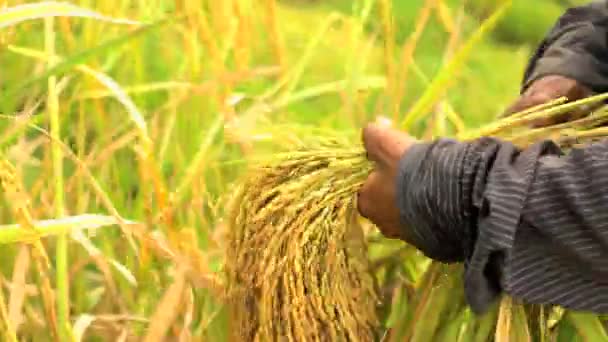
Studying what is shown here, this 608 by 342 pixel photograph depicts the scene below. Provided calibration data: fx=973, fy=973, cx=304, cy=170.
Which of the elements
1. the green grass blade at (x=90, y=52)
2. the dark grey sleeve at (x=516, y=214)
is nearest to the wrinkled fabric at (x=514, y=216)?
the dark grey sleeve at (x=516, y=214)

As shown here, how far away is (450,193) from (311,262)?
166 mm

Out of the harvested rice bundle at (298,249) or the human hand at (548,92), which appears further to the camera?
the human hand at (548,92)

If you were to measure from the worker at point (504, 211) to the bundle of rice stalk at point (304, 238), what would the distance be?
0.19 feet

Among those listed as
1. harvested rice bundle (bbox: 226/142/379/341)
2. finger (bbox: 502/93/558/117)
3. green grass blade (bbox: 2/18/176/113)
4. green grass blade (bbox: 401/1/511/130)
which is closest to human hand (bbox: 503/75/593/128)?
finger (bbox: 502/93/558/117)

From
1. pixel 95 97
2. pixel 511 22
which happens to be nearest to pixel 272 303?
pixel 95 97

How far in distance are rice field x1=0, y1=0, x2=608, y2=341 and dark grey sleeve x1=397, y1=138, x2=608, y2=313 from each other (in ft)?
0.17

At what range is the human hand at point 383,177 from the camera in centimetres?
79

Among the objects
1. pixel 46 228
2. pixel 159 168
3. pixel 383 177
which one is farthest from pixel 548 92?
Answer: pixel 46 228

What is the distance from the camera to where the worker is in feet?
2.33

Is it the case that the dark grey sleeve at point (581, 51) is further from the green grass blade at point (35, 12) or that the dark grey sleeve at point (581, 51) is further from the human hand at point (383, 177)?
the green grass blade at point (35, 12)

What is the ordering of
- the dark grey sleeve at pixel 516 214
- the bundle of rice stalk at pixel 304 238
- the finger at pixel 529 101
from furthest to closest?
the finger at pixel 529 101, the bundle of rice stalk at pixel 304 238, the dark grey sleeve at pixel 516 214

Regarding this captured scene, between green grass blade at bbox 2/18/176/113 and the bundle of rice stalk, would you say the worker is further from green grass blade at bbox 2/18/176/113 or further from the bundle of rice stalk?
green grass blade at bbox 2/18/176/113

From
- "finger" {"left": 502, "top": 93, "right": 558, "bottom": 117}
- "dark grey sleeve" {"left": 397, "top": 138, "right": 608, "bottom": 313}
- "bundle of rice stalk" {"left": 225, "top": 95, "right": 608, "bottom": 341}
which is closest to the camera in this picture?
"dark grey sleeve" {"left": 397, "top": 138, "right": 608, "bottom": 313}

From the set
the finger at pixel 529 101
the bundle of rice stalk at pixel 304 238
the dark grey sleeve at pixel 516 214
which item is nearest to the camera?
the dark grey sleeve at pixel 516 214
